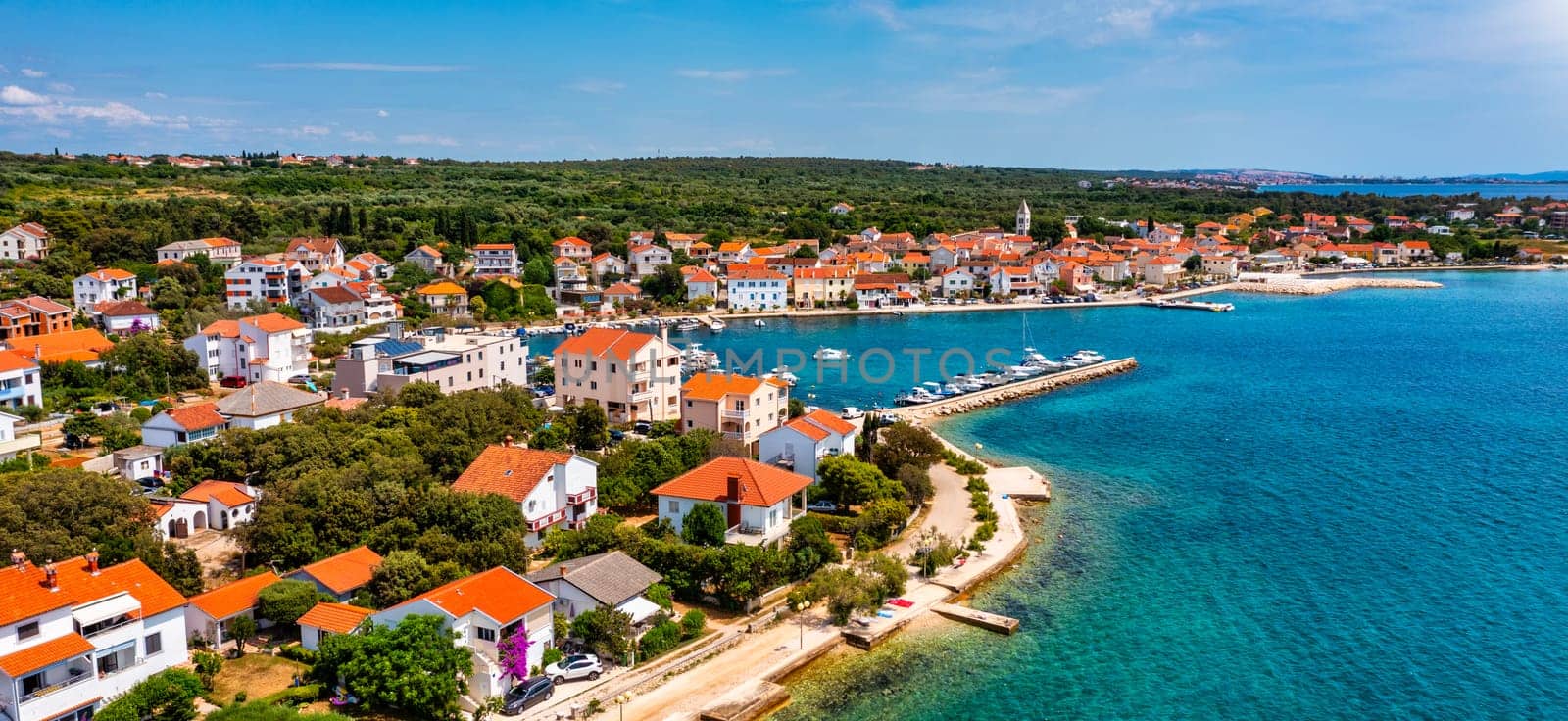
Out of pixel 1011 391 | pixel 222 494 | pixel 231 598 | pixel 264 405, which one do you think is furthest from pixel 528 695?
pixel 1011 391

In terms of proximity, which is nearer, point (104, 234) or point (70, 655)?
point (70, 655)

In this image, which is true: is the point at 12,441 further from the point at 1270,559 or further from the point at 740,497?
the point at 1270,559

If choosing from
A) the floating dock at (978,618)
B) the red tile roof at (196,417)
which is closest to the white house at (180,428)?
the red tile roof at (196,417)

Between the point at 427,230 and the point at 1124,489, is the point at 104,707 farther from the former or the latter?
the point at 427,230

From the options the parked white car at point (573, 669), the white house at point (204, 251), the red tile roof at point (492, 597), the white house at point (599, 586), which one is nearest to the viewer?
the red tile roof at point (492, 597)

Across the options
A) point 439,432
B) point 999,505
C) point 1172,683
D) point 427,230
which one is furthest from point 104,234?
point 1172,683

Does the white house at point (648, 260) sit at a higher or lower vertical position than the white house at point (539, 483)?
higher

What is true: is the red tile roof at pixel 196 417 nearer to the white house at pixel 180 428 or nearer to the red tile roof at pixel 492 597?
the white house at pixel 180 428
